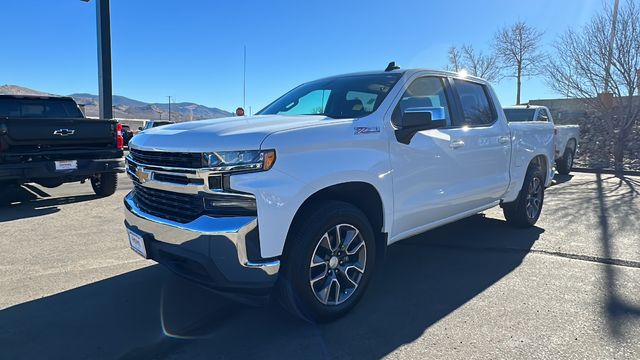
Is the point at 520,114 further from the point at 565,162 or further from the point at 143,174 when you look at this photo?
the point at 143,174

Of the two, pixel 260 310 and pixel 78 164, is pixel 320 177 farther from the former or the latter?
pixel 78 164

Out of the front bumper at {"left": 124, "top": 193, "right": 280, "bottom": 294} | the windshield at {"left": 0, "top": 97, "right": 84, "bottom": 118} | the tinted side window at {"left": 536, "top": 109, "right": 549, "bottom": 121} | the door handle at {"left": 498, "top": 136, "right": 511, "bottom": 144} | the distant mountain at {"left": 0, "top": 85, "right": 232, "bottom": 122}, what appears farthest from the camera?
the distant mountain at {"left": 0, "top": 85, "right": 232, "bottom": 122}

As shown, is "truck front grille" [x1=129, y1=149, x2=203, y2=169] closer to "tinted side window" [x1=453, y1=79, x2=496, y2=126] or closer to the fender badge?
the fender badge

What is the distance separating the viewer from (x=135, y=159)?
11.3 ft

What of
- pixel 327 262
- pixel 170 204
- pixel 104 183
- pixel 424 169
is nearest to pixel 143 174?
pixel 170 204

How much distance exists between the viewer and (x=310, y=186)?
9.66ft

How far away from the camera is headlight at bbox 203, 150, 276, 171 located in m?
2.75

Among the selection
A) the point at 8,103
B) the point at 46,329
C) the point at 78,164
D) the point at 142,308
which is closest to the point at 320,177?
the point at 142,308

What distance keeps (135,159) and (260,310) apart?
152cm

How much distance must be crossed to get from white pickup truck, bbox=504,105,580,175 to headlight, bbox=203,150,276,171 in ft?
32.6

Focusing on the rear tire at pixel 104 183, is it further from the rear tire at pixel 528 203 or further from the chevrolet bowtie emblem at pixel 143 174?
the rear tire at pixel 528 203

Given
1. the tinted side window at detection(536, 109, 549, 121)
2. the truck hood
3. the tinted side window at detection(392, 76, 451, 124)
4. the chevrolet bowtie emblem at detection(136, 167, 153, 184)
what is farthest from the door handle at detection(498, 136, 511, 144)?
the tinted side window at detection(536, 109, 549, 121)

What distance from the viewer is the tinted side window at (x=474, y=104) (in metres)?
4.63

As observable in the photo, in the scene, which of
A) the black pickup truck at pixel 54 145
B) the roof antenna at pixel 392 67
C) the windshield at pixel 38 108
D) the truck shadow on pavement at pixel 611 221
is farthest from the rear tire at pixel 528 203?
the windshield at pixel 38 108
